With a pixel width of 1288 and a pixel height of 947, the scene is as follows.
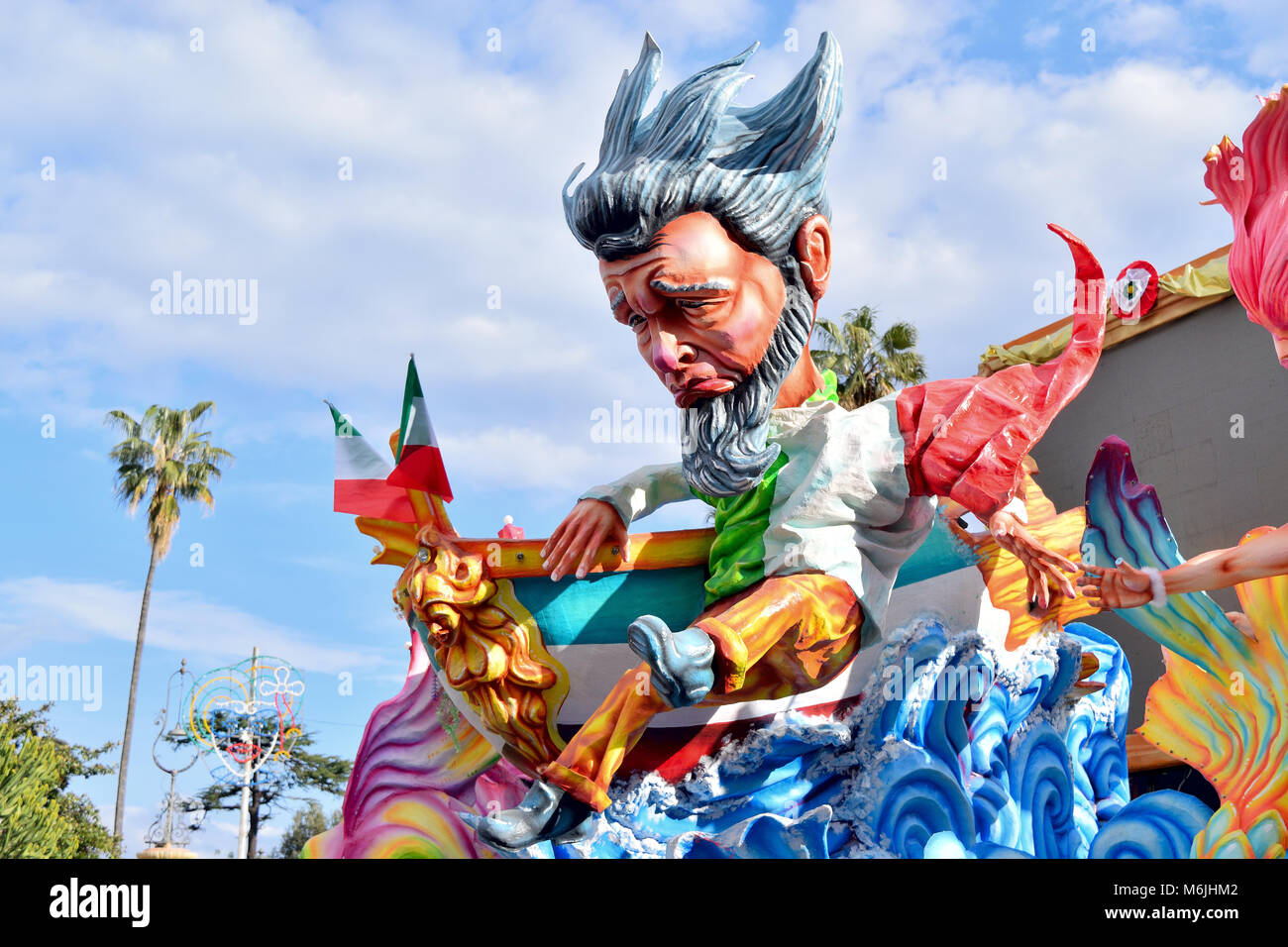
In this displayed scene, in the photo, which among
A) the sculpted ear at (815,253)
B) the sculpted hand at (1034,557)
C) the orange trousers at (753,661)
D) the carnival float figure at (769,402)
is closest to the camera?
the orange trousers at (753,661)

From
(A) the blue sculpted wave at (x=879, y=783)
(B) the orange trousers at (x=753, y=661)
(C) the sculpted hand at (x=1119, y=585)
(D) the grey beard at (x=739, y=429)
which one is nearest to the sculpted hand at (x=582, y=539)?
(D) the grey beard at (x=739, y=429)

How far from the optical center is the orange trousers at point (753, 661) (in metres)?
3.12

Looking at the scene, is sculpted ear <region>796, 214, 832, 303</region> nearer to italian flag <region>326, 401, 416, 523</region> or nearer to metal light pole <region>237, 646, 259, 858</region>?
italian flag <region>326, 401, 416, 523</region>

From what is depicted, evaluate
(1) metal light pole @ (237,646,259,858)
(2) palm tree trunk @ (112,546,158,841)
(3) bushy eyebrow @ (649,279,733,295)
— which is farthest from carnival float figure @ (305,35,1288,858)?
(2) palm tree trunk @ (112,546,158,841)

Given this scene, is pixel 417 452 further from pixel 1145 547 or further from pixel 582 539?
pixel 1145 547

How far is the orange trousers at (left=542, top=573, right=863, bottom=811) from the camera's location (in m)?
3.12

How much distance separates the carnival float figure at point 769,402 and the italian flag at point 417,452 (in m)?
0.49

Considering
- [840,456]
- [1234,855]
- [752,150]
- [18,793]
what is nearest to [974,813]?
[1234,855]

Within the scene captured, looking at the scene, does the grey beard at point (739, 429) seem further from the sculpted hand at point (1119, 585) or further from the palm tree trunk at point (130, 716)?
the palm tree trunk at point (130, 716)

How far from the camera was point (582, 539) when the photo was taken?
3.73 meters
